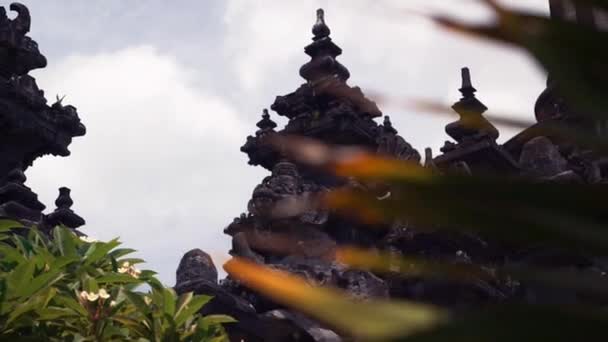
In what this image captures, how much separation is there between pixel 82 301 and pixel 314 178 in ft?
27.5

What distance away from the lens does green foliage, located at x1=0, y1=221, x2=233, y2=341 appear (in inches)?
229

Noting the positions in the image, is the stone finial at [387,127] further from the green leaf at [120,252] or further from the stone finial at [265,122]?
the green leaf at [120,252]

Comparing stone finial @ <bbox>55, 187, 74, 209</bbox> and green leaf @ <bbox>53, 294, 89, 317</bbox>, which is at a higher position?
stone finial @ <bbox>55, 187, 74, 209</bbox>

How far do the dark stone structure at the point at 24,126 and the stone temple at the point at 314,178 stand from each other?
19mm

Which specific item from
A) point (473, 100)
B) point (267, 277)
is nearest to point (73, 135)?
point (473, 100)

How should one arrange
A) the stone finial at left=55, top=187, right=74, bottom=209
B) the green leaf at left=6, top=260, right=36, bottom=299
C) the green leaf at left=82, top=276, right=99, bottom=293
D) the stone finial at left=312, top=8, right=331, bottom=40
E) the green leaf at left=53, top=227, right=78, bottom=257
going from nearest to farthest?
the green leaf at left=6, top=260, right=36, bottom=299
the green leaf at left=82, top=276, right=99, bottom=293
the green leaf at left=53, top=227, right=78, bottom=257
the stone finial at left=55, top=187, right=74, bottom=209
the stone finial at left=312, top=8, right=331, bottom=40

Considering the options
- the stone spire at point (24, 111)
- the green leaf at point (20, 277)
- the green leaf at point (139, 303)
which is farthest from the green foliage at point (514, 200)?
the stone spire at point (24, 111)

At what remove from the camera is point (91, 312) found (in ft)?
20.4

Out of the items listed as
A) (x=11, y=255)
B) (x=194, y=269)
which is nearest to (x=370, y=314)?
(x=11, y=255)

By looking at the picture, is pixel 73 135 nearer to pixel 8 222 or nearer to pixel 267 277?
pixel 8 222

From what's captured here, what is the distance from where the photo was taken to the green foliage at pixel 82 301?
582 centimetres

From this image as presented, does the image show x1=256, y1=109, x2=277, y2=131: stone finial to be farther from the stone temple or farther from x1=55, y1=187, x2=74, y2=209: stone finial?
x1=55, y1=187, x2=74, y2=209: stone finial

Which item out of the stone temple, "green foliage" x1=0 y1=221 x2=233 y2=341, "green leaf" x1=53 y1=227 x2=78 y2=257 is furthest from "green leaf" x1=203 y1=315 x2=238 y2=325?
the stone temple

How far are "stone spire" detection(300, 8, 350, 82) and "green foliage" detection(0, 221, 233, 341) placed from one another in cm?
853
